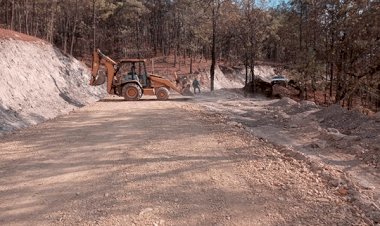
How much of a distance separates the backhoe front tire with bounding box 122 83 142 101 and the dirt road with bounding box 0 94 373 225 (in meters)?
12.5

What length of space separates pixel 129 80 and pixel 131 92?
779 millimetres

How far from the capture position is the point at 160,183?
6422 mm

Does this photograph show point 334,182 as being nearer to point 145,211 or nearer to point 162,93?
point 145,211

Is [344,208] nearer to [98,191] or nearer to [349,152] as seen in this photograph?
[98,191]

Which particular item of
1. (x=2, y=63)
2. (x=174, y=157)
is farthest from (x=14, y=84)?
(x=174, y=157)

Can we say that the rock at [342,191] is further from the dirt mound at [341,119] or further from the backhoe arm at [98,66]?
the backhoe arm at [98,66]

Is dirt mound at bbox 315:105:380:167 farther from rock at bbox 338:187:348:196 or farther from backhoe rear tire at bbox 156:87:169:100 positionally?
backhoe rear tire at bbox 156:87:169:100

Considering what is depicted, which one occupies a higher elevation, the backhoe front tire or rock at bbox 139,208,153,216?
the backhoe front tire

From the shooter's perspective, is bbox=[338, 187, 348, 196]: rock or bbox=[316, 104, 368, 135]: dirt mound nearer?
bbox=[338, 187, 348, 196]: rock

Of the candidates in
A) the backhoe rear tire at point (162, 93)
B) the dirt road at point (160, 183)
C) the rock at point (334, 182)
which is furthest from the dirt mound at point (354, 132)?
the backhoe rear tire at point (162, 93)

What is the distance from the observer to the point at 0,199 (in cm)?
571

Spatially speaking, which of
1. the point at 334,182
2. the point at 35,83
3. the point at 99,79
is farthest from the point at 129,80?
the point at 334,182

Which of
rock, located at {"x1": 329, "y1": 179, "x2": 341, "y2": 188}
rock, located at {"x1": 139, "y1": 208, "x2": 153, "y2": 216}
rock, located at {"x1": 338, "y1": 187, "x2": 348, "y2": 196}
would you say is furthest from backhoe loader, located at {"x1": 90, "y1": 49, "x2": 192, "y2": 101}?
rock, located at {"x1": 139, "y1": 208, "x2": 153, "y2": 216}

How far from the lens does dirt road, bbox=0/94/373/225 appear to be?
513 centimetres
